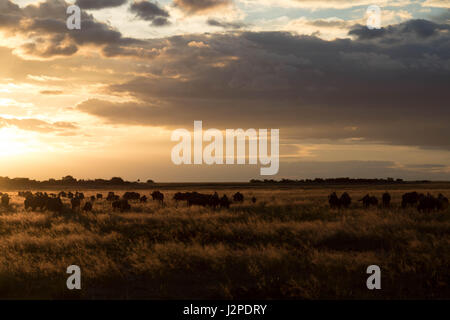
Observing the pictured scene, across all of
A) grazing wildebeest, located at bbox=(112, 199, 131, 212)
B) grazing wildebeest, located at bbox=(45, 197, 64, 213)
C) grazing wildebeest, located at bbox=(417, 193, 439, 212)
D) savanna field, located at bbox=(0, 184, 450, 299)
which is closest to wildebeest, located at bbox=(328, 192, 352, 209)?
grazing wildebeest, located at bbox=(417, 193, 439, 212)

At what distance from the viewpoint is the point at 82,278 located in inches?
422

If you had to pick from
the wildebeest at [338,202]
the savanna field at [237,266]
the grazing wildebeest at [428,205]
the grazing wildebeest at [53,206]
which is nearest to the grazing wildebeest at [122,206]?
the grazing wildebeest at [53,206]

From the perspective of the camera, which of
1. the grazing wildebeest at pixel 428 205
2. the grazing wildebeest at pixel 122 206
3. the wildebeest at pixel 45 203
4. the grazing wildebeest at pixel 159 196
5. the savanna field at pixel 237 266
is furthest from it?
the grazing wildebeest at pixel 159 196

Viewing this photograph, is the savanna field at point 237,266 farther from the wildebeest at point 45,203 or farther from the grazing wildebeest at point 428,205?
the wildebeest at point 45,203

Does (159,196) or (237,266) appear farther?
(159,196)

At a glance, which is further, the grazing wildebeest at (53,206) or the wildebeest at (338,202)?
the wildebeest at (338,202)

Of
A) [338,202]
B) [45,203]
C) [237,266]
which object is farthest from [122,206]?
[237,266]

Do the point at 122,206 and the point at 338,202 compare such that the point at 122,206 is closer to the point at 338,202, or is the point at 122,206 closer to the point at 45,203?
the point at 45,203

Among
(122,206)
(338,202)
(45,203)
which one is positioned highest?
(338,202)

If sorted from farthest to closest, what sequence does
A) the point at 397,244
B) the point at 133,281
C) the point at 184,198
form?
the point at 184,198
the point at 397,244
the point at 133,281
